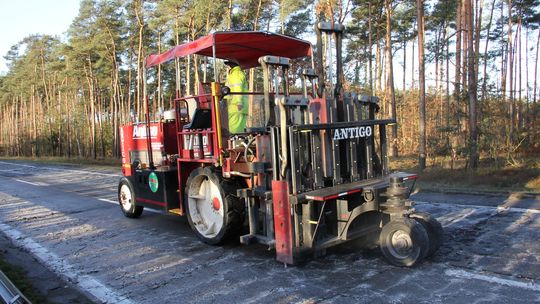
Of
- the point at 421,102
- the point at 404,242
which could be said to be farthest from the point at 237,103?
the point at 421,102

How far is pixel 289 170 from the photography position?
5148mm

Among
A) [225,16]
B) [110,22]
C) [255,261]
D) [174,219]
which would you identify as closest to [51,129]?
[110,22]

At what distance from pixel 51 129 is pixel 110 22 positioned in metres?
29.7

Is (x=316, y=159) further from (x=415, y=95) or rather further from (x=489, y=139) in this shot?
(x=415, y=95)

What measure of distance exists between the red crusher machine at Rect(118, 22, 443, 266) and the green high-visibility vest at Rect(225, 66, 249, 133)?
0.39 ft

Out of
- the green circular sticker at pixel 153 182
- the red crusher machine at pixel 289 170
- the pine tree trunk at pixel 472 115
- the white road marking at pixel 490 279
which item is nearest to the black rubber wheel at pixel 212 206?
the red crusher machine at pixel 289 170

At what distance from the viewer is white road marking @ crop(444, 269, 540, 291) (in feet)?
13.9

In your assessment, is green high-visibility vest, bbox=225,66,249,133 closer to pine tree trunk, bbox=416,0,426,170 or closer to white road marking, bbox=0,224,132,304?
white road marking, bbox=0,224,132,304

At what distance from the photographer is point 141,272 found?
217 inches

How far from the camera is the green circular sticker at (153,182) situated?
7.80m

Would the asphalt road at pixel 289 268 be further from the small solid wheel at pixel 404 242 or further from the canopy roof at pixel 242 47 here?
the canopy roof at pixel 242 47

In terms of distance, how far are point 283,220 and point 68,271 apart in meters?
2.99

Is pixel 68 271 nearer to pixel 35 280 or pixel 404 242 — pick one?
pixel 35 280

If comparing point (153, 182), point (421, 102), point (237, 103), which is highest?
point (421, 102)
